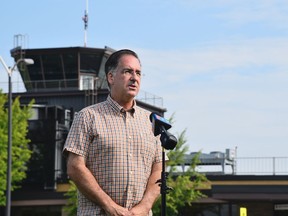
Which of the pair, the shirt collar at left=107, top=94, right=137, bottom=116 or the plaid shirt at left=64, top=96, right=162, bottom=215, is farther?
the shirt collar at left=107, top=94, right=137, bottom=116

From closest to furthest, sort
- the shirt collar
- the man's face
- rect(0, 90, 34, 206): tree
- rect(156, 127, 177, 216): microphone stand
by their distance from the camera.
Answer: rect(156, 127, 177, 216): microphone stand
the man's face
the shirt collar
rect(0, 90, 34, 206): tree

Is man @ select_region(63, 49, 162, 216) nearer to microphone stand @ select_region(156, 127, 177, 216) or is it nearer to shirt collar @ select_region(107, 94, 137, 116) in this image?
shirt collar @ select_region(107, 94, 137, 116)

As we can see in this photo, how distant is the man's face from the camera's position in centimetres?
638

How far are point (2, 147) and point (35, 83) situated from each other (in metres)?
14.9

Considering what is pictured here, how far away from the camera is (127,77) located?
6.38 metres

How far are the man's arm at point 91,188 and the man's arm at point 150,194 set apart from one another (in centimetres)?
10

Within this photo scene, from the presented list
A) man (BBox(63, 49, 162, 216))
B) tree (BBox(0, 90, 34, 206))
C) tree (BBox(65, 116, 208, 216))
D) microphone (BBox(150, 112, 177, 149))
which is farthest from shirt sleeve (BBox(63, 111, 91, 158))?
tree (BBox(0, 90, 34, 206))

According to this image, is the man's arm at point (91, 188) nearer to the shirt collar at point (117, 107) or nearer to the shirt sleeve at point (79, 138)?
the shirt sleeve at point (79, 138)

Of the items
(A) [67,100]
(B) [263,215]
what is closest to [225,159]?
(B) [263,215]

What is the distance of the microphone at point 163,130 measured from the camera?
20.0 ft

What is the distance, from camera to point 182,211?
136 feet

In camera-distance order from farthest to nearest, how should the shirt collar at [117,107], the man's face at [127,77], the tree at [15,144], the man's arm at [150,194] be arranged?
1. the tree at [15,144]
2. the shirt collar at [117,107]
3. the man's face at [127,77]
4. the man's arm at [150,194]

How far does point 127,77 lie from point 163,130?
0.49 metres

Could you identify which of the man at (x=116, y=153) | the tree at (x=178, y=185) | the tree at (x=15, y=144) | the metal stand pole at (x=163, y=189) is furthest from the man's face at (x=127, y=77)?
the tree at (x=15, y=144)
